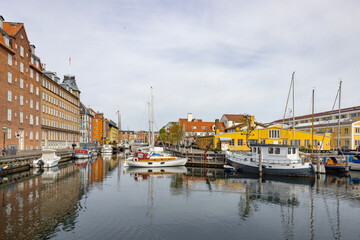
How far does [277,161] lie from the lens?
4166 centimetres

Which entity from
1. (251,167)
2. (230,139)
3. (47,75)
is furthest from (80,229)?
(47,75)

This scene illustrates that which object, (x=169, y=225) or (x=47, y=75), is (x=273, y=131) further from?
(x=47, y=75)

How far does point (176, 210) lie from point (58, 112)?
7038cm

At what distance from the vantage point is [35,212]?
1939 cm

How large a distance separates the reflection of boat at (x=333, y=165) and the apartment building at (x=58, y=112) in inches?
2225

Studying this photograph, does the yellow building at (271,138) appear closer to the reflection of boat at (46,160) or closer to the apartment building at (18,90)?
the reflection of boat at (46,160)

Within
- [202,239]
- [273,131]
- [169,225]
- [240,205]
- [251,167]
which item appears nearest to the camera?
[202,239]

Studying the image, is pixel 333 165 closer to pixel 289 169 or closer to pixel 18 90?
pixel 289 169

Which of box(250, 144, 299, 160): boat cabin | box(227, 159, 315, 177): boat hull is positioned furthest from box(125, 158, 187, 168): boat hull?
box(250, 144, 299, 160): boat cabin

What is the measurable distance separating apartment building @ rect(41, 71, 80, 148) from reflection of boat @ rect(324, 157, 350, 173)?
56.5 meters

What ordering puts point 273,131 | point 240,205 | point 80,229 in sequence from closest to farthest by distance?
point 80,229 < point 240,205 < point 273,131

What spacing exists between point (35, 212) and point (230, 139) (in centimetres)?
5548

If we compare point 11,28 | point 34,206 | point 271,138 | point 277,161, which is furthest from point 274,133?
point 11,28

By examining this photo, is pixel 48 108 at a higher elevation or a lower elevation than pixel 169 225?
higher
